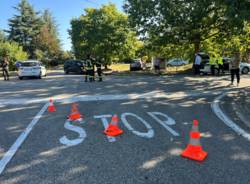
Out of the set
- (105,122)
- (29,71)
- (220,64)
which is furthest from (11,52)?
(105,122)

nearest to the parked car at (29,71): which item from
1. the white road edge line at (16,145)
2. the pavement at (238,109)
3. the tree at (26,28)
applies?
the white road edge line at (16,145)

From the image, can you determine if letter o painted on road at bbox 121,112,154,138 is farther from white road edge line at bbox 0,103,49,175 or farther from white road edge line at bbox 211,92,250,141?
white road edge line at bbox 0,103,49,175

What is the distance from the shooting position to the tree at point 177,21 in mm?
22406

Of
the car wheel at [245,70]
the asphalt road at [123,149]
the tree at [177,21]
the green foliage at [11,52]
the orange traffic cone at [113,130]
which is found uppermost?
the tree at [177,21]

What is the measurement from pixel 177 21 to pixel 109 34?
50.6ft

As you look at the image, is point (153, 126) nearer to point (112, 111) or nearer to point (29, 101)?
point (112, 111)

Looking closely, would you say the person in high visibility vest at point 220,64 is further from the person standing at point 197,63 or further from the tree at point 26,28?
the tree at point 26,28

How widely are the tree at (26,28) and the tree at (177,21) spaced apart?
44.9m

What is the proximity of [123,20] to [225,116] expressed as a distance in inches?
1258

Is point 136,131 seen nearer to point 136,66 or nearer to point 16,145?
point 16,145

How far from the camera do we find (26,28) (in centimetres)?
6594

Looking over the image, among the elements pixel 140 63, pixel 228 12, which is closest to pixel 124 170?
pixel 228 12

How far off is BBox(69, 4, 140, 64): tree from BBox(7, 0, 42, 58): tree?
2874cm

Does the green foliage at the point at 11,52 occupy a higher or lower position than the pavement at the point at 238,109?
higher
